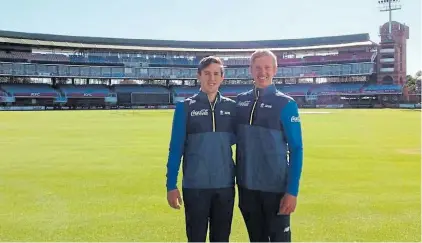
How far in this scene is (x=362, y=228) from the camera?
6.52 metres

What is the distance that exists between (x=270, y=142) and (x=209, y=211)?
1.04m

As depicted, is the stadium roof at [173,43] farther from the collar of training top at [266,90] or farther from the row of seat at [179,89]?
the collar of training top at [266,90]

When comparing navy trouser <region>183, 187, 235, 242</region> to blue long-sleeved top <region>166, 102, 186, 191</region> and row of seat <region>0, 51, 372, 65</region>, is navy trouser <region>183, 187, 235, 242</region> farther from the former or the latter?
row of seat <region>0, 51, 372, 65</region>

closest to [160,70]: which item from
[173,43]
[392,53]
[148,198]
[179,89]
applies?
[179,89]

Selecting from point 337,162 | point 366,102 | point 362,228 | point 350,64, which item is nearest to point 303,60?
point 350,64

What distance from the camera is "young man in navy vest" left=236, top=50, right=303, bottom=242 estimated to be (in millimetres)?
4551

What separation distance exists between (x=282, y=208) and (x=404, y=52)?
113552 mm

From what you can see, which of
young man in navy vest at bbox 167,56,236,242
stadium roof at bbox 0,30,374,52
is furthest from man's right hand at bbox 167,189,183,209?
stadium roof at bbox 0,30,374,52

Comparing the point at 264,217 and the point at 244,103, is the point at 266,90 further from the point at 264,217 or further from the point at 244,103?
the point at 264,217

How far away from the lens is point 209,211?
15.8 ft

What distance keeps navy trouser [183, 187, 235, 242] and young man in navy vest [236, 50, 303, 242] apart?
0.21 m

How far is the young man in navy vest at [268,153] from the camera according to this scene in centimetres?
455

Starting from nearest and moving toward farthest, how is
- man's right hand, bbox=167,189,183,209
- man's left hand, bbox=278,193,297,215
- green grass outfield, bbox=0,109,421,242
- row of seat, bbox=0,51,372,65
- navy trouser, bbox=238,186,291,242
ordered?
man's left hand, bbox=278,193,297,215 → navy trouser, bbox=238,186,291,242 → man's right hand, bbox=167,189,183,209 → green grass outfield, bbox=0,109,421,242 → row of seat, bbox=0,51,372,65

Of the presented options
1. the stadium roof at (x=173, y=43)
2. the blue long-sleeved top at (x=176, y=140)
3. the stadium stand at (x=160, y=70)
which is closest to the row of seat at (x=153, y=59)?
the stadium stand at (x=160, y=70)
